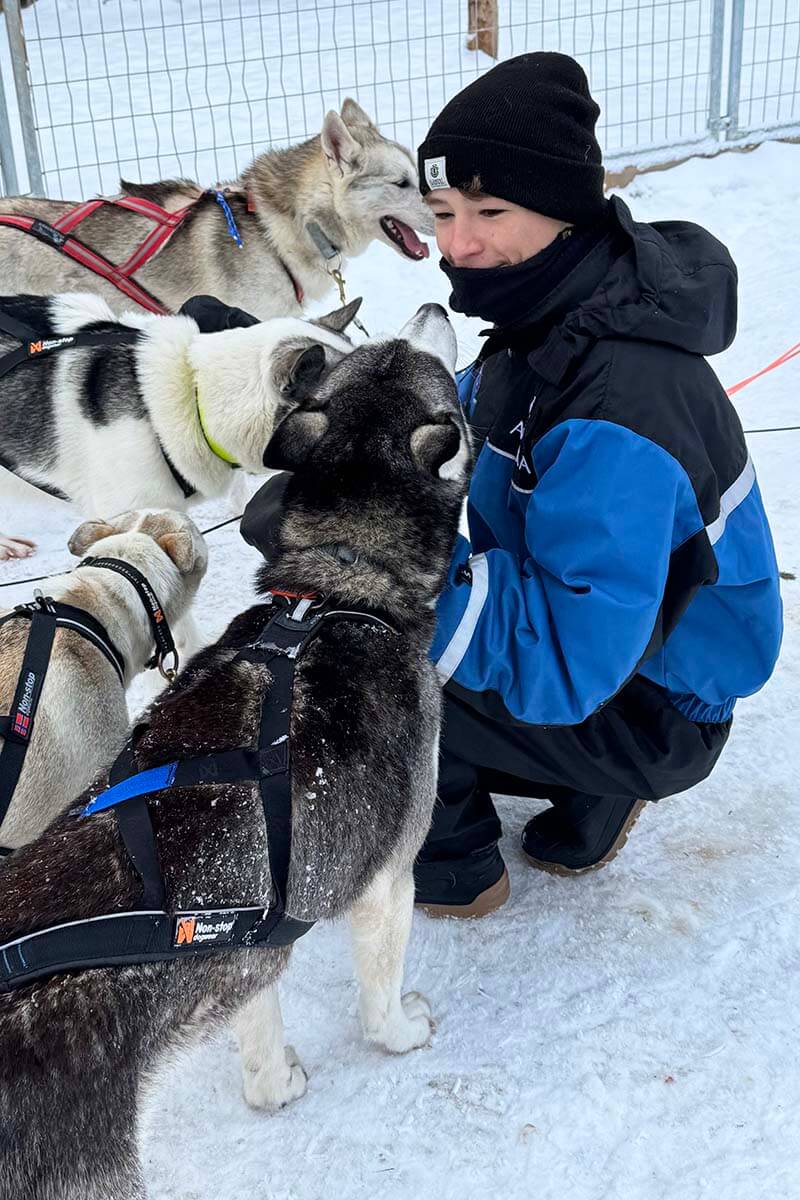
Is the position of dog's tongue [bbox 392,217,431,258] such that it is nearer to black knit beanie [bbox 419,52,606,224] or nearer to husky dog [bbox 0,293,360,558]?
husky dog [bbox 0,293,360,558]

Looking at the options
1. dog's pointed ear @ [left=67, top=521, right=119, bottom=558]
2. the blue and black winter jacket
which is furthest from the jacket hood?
dog's pointed ear @ [left=67, top=521, right=119, bottom=558]

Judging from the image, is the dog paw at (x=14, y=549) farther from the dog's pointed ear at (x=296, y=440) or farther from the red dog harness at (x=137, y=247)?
the dog's pointed ear at (x=296, y=440)

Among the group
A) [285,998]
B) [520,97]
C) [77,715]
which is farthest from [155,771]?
[520,97]

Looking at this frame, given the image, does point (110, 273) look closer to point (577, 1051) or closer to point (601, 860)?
point (601, 860)

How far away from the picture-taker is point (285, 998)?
2064 mm

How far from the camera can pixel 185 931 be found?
1289mm

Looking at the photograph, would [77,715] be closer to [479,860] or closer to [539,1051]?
[479,860]

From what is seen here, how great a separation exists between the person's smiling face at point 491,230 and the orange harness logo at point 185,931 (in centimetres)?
132

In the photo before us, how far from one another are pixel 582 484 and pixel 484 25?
799cm

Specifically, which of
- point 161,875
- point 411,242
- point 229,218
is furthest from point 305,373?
point 411,242

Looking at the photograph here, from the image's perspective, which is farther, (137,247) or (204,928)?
(137,247)

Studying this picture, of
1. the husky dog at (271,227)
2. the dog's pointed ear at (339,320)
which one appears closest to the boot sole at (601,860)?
the dog's pointed ear at (339,320)

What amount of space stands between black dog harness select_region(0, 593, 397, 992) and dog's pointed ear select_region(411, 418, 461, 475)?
0.38 m

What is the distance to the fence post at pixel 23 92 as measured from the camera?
540 centimetres
